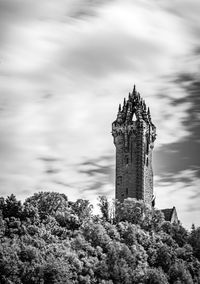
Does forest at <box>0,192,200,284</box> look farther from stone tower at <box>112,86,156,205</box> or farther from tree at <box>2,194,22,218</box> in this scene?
stone tower at <box>112,86,156,205</box>

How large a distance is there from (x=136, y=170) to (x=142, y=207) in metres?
10.3

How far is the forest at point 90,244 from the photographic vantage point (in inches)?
4350

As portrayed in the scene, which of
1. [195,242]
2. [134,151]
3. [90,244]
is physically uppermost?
[134,151]

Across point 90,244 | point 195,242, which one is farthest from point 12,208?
point 195,242

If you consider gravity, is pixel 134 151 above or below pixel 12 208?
above

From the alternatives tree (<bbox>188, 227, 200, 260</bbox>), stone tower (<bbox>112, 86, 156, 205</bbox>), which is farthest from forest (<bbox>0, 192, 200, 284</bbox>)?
stone tower (<bbox>112, 86, 156, 205</bbox>)

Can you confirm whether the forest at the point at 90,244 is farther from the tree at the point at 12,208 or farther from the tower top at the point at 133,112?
the tower top at the point at 133,112

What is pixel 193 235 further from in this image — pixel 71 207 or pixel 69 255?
pixel 69 255

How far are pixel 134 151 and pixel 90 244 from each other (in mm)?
29201

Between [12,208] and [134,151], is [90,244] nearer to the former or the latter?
[12,208]

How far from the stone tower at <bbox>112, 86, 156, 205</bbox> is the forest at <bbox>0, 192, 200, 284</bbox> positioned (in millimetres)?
7133

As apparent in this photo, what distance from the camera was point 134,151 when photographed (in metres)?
146

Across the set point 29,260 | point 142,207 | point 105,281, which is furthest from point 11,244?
point 142,207

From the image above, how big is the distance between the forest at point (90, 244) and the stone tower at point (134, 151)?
713cm
